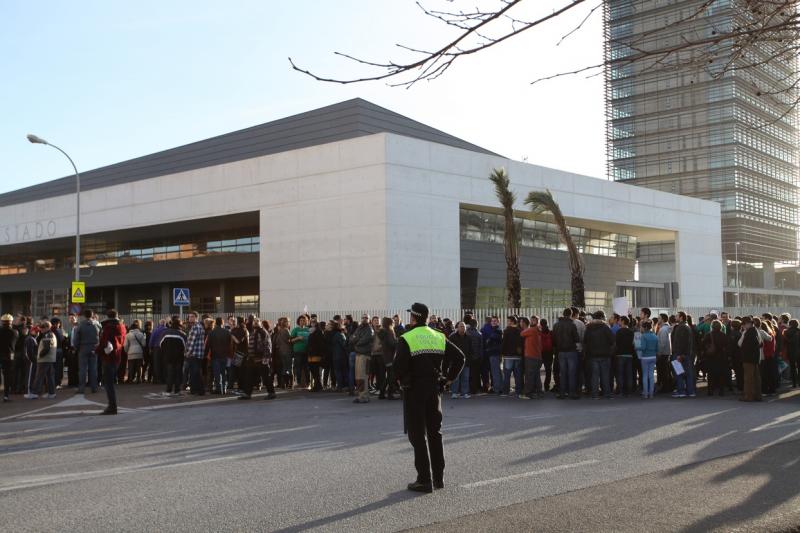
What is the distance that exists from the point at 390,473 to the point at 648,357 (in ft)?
36.6

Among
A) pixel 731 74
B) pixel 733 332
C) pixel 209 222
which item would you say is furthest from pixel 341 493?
pixel 731 74

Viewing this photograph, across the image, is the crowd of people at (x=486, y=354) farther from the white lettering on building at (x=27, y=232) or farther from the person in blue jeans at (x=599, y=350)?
the white lettering on building at (x=27, y=232)

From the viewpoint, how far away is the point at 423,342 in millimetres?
7938

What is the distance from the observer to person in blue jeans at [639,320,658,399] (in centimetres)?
1777

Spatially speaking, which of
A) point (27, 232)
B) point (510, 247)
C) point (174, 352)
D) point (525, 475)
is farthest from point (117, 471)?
point (27, 232)

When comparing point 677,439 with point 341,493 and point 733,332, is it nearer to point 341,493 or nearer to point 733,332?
point 341,493

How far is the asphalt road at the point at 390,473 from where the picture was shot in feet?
20.6

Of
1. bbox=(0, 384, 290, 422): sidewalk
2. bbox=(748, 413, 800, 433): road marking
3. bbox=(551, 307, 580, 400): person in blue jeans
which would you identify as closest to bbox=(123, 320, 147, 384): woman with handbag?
bbox=(0, 384, 290, 422): sidewalk

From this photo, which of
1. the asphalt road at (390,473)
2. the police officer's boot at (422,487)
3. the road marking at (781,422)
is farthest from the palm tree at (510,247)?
the police officer's boot at (422,487)

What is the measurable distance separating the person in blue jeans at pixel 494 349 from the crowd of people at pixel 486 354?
0.03 meters

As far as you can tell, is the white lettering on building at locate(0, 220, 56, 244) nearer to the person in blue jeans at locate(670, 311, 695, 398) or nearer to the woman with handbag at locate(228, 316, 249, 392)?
the woman with handbag at locate(228, 316, 249, 392)

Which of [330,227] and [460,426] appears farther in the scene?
[330,227]

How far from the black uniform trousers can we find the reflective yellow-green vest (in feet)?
1.20

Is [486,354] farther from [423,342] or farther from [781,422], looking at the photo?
[423,342]
